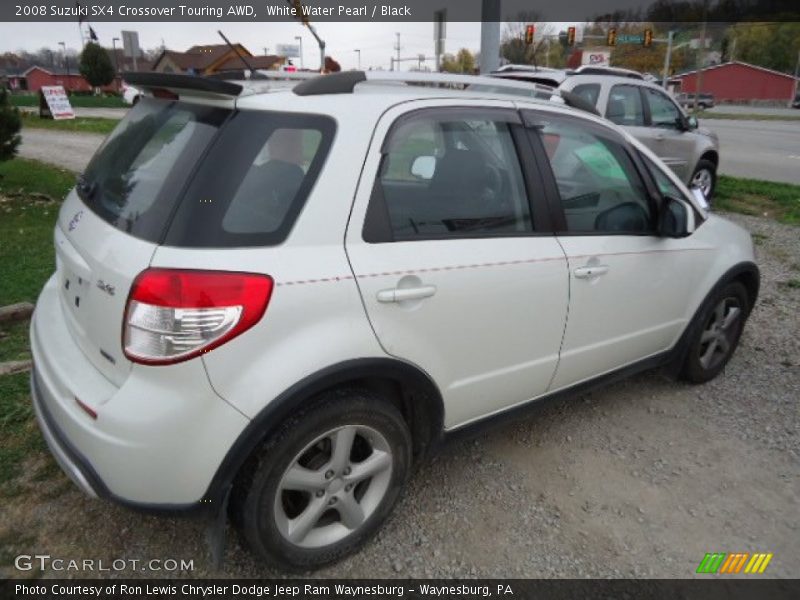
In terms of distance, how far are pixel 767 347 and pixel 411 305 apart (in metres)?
3.46

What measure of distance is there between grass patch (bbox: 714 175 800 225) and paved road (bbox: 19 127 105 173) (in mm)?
10629

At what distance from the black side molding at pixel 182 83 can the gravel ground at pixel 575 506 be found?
5.38 feet

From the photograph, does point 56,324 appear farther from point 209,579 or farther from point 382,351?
point 382,351

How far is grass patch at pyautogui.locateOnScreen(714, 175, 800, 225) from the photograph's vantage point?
28.6ft

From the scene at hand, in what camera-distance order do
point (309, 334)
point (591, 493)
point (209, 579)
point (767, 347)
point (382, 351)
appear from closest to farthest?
point (309, 334)
point (382, 351)
point (209, 579)
point (591, 493)
point (767, 347)

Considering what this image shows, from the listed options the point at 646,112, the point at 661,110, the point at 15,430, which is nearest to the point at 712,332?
the point at 15,430

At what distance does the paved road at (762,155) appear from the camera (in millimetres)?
12898

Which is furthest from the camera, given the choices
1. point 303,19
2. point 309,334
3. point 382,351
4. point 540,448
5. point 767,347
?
point 303,19

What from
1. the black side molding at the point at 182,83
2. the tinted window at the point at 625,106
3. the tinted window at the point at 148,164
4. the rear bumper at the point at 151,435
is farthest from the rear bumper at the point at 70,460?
the tinted window at the point at 625,106

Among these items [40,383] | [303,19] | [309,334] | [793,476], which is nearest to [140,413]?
[309,334]

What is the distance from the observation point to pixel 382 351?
7.04 feet

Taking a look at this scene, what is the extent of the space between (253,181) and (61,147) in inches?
599

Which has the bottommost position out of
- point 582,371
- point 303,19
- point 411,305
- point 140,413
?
point 582,371

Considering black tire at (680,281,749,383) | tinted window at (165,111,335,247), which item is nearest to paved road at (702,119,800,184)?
black tire at (680,281,749,383)
